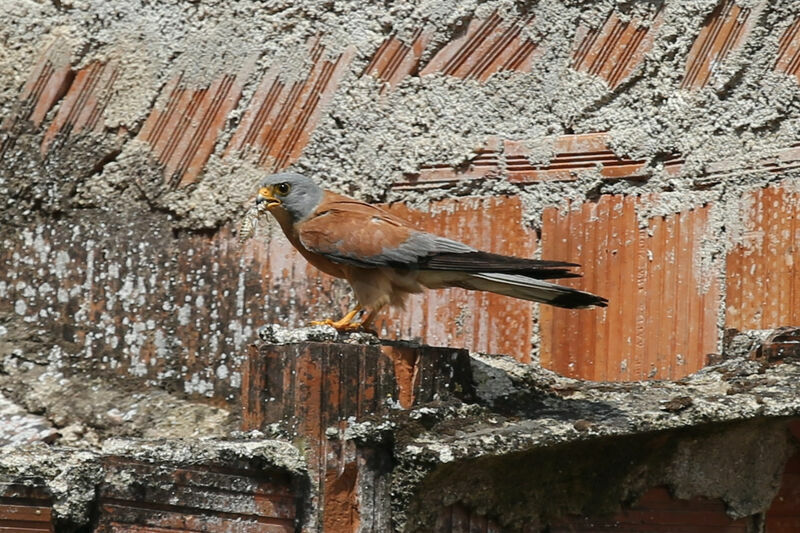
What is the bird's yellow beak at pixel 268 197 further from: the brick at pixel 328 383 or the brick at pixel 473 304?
the brick at pixel 328 383

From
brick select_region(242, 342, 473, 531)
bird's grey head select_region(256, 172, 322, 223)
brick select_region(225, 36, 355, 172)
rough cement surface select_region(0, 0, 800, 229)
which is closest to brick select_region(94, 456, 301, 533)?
brick select_region(242, 342, 473, 531)

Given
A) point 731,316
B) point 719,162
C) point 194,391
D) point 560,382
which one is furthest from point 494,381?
point 194,391

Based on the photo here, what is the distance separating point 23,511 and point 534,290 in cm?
157

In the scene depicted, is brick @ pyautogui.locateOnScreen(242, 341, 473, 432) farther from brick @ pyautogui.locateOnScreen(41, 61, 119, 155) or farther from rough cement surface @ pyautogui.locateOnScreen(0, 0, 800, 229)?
brick @ pyautogui.locateOnScreen(41, 61, 119, 155)

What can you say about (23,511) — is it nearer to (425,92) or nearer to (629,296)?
(629,296)

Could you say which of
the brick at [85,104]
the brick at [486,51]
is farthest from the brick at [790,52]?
the brick at [85,104]

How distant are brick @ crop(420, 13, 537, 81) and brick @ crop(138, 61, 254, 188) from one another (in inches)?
32.4

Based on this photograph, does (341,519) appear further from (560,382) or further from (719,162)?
(719,162)

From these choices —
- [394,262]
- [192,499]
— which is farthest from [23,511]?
[394,262]

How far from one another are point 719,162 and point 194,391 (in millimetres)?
2153

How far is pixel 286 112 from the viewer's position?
524 cm

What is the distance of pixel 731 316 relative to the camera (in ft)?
14.3

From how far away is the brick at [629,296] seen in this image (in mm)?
4445

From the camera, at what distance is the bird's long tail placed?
3.76 metres
